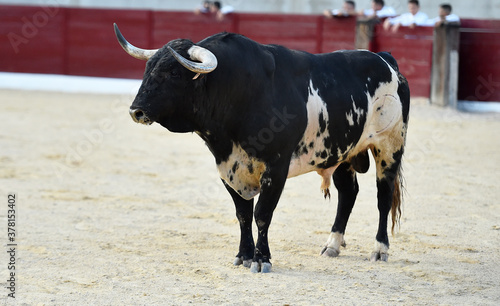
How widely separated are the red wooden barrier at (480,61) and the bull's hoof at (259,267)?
7636 millimetres

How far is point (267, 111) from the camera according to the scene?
361cm

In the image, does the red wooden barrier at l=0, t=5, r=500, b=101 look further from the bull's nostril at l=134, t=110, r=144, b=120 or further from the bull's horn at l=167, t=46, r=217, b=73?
the bull's nostril at l=134, t=110, r=144, b=120

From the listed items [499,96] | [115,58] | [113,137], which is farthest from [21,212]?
[115,58]

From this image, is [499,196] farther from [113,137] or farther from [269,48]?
[113,137]

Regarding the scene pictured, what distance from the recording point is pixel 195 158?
23.7ft

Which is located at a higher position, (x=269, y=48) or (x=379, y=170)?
(x=269, y=48)

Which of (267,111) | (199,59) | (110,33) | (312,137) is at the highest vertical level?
(199,59)

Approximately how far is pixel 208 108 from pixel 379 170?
1.18 m

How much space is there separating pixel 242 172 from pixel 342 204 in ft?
2.59

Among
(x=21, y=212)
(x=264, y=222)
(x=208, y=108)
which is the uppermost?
(x=208, y=108)

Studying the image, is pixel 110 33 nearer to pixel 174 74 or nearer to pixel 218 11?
pixel 218 11

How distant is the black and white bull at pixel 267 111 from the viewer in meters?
3.47

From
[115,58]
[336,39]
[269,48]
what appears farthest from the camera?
[115,58]

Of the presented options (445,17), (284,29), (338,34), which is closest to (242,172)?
(445,17)
